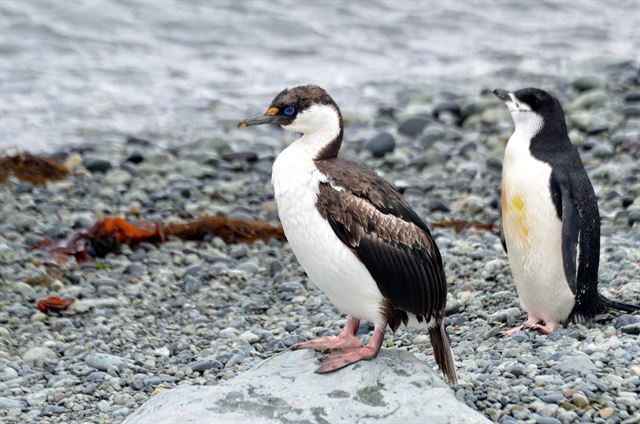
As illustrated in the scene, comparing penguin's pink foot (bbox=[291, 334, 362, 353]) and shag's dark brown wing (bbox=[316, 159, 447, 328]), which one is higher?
shag's dark brown wing (bbox=[316, 159, 447, 328])

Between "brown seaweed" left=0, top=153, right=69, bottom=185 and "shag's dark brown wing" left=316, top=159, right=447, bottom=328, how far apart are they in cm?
679

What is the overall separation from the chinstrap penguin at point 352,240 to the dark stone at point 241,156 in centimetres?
697

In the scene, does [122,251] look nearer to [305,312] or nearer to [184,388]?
[305,312]

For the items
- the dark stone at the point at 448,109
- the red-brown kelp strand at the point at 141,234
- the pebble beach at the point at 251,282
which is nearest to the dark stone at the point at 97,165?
the pebble beach at the point at 251,282

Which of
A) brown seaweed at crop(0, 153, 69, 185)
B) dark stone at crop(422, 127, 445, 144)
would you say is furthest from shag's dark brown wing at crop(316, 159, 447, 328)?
dark stone at crop(422, 127, 445, 144)

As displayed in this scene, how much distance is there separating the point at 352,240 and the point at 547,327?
185 cm

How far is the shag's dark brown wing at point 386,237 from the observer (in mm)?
5641

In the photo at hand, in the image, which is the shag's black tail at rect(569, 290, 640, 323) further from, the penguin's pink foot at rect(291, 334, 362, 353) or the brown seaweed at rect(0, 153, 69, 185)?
the brown seaweed at rect(0, 153, 69, 185)

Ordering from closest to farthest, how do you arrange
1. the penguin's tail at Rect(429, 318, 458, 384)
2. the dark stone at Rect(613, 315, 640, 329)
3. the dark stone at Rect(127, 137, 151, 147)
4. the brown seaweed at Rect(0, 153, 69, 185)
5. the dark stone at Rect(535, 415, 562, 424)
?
1. the dark stone at Rect(535, 415, 562, 424)
2. the penguin's tail at Rect(429, 318, 458, 384)
3. the dark stone at Rect(613, 315, 640, 329)
4. the brown seaweed at Rect(0, 153, 69, 185)
5. the dark stone at Rect(127, 137, 151, 147)

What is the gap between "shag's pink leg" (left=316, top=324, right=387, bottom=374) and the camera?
5570 millimetres

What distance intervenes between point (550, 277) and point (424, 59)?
41.9 ft

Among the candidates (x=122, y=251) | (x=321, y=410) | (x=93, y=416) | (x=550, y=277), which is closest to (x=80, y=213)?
(x=122, y=251)

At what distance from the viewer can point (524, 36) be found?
838 inches

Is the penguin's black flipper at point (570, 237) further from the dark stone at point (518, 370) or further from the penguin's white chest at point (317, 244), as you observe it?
→ the penguin's white chest at point (317, 244)
